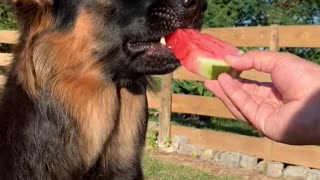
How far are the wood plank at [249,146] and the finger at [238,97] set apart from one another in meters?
5.43

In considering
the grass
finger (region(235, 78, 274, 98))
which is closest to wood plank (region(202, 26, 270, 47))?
the grass

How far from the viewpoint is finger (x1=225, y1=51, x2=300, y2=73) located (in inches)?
110

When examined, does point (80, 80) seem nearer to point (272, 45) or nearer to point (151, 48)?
point (151, 48)

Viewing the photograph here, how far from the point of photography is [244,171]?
9008mm

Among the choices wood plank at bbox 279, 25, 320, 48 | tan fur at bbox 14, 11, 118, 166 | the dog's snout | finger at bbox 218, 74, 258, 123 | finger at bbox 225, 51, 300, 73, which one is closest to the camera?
finger at bbox 225, 51, 300, 73

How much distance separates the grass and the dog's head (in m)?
4.21

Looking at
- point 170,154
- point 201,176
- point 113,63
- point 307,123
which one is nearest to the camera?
point 307,123

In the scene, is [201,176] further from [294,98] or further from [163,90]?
[294,98]

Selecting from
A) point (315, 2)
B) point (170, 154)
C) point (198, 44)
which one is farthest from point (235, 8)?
point (198, 44)

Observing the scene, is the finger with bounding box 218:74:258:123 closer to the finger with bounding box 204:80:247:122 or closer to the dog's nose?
the finger with bounding box 204:80:247:122

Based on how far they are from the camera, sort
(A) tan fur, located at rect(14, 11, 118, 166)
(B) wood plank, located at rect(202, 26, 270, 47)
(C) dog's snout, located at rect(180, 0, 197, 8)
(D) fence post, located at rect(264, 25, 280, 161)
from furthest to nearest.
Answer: (B) wood plank, located at rect(202, 26, 270, 47), (D) fence post, located at rect(264, 25, 280, 161), (A) tan fur, located at rect(14, 11, 118, 166), (C) dog's snout, located at rect(180, 0, 197, 8)

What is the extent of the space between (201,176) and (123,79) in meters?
4.35

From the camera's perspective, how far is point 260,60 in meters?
2.83

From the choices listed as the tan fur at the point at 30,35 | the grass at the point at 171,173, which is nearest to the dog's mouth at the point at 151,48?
the tan fur at the point at 30,35
